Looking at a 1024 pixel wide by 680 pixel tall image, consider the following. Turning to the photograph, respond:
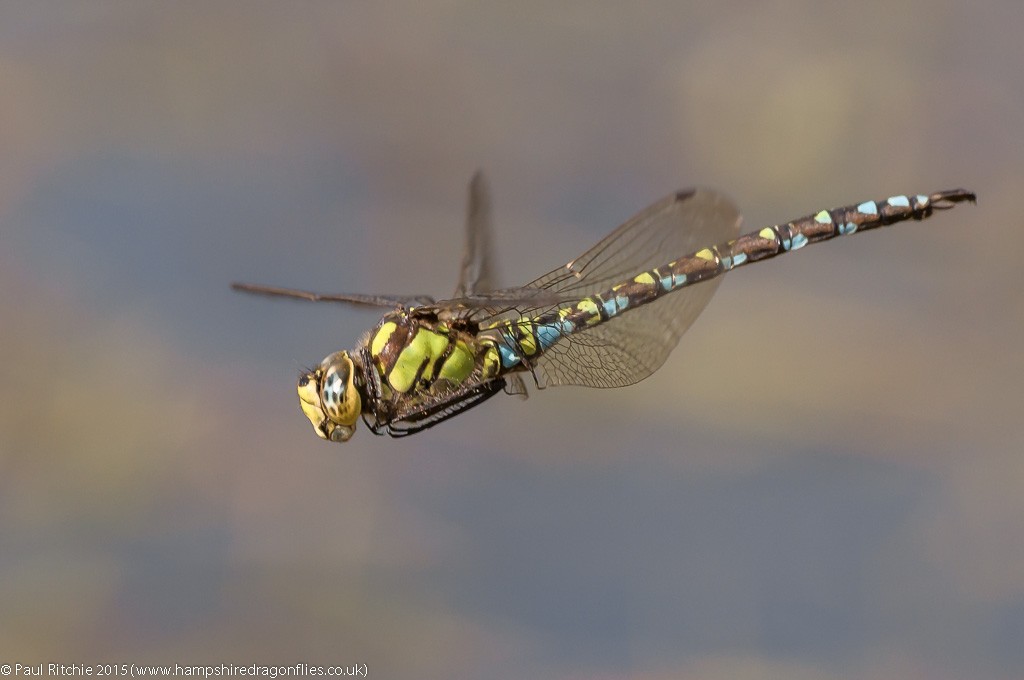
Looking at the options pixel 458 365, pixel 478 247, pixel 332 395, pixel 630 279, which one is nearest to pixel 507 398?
pixel 478 247

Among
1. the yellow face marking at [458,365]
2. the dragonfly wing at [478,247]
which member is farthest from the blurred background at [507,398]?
the yellow face marking at [458,365]

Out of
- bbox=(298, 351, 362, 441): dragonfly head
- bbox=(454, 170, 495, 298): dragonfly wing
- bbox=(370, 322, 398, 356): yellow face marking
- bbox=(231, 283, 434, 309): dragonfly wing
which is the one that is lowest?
bbox=(298, 351, 362, 441): dragonfly head

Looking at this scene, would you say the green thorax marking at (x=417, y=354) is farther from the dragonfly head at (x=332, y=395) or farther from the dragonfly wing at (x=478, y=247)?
the dragonfly wing at (x=478, y=247)

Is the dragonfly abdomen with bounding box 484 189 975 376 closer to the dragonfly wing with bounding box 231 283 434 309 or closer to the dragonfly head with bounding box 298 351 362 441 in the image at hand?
the dragonfly wing with bounding box 231 283 434 309

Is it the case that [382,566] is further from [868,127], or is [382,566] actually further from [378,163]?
[868,127]

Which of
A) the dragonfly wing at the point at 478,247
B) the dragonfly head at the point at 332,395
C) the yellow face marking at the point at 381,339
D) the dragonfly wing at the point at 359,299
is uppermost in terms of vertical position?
the dragonfly wing at the point at 478,247

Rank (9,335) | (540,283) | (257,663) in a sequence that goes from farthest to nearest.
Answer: (9,335) → (257,663) → (540,283)

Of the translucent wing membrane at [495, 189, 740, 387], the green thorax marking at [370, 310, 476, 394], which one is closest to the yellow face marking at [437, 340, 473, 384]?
the green thorax marking at [370, 310, 476, 394]

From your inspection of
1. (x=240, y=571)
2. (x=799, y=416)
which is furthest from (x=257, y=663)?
(x=799, y=416)
